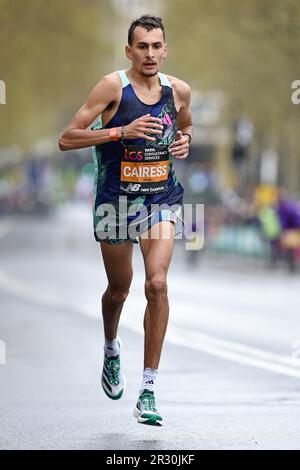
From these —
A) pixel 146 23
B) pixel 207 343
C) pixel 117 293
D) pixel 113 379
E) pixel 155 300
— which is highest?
pixel 207 343

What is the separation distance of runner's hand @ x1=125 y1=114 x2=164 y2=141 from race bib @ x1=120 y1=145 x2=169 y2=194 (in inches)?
6.5

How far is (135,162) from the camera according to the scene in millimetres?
8633

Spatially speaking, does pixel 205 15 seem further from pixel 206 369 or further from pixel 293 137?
pixel 206 369

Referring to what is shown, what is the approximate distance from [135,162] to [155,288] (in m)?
0.68

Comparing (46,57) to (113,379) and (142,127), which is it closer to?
(113,379)

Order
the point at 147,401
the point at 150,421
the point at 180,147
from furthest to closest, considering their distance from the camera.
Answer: the point at 180,147 < the point at 147,401 < the point at 150,421

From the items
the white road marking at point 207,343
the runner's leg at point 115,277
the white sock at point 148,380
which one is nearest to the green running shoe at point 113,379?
the runner's leg at point 115,277

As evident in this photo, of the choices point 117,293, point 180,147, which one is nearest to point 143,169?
point 180,147

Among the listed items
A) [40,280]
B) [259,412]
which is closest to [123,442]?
[259,412]

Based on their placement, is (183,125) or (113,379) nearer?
(113,379)

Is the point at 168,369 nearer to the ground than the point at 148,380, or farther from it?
farther from it

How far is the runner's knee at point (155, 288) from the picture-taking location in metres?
8.43

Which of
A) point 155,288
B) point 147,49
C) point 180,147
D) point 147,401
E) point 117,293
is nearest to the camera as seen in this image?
point 147,401

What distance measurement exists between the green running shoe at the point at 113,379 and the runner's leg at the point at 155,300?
553 millimetres
